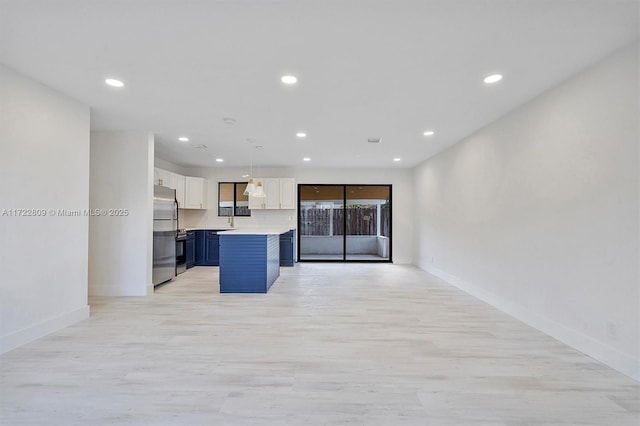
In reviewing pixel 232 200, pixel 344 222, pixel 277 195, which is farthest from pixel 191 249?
pixel 344 222

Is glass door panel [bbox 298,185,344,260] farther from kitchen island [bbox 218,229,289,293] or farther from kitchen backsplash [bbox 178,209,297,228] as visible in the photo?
kitchen island [bbox 218,229,289,293]

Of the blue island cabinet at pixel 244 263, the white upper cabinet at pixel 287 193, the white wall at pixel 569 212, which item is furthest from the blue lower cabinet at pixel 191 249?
the white wall at pixel 569 212

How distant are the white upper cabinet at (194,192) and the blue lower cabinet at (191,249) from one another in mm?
668

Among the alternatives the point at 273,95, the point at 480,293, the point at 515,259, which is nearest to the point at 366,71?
the point at 273,95

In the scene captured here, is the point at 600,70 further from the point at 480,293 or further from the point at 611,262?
the point at 480,293

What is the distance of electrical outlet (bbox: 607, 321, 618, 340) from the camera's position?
239 centimetres

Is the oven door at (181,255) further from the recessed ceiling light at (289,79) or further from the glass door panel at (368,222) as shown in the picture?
the recessed ceiling light at (289,79)

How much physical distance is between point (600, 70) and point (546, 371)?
2.52 metres

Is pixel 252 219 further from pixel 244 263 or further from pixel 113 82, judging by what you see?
pixel 113 82

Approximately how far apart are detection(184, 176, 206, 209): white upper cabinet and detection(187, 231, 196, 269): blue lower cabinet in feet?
2.19

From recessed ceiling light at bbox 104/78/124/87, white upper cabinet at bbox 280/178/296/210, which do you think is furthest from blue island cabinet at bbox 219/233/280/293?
white upper cabinet at bbox 280/178/296/210

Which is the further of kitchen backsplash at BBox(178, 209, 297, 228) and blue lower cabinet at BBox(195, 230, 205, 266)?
kitchen backsplash at BBox(178, 209, 297, 228)

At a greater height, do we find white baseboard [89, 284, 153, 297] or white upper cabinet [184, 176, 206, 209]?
white upper cabinet [184, 176, 206, 209]

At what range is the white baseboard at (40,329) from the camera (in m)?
2.68
